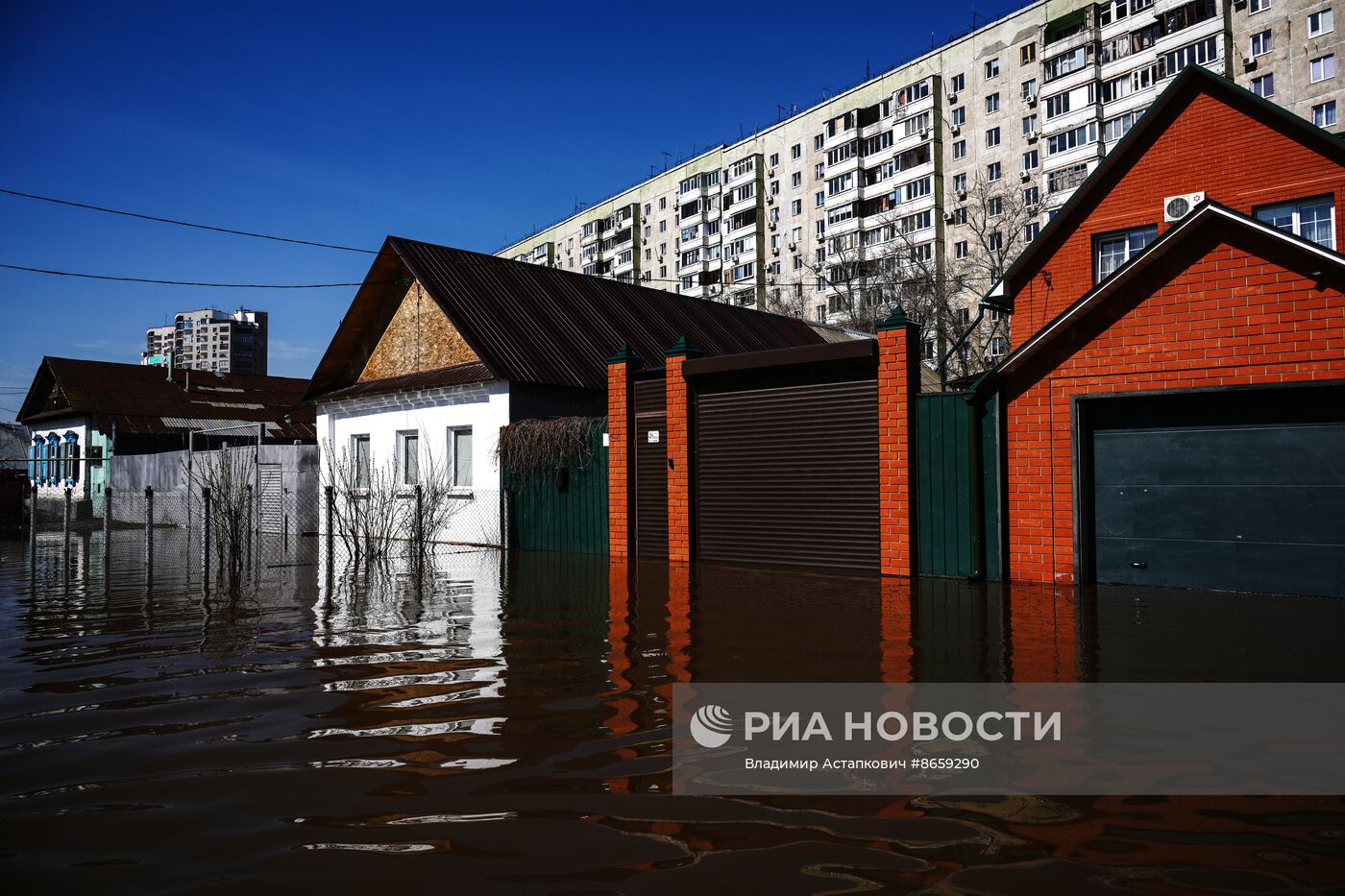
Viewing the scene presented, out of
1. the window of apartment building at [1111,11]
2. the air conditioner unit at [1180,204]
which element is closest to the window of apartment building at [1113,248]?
the air conditioner unit at [1180,204]

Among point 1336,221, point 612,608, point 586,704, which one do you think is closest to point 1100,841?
point 586,704

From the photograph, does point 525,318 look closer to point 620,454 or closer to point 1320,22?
point 620,454

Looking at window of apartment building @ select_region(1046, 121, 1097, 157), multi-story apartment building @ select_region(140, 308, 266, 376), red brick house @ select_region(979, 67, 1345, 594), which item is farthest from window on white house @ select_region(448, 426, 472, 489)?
multi-story apartment building @ select_region(140, 308, 266, 376)

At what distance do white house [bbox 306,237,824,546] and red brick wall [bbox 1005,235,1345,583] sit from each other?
9877 millimetres

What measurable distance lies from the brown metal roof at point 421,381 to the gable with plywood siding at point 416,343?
211 mm

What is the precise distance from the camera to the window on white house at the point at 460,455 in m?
18.8

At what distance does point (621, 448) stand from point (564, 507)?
2014 millimetres

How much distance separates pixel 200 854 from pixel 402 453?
1772 cm

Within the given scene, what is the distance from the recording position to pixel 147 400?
35.4 metres

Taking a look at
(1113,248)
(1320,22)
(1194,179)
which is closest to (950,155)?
(1320,22)

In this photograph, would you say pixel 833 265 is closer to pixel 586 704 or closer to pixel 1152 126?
pixel 1152 126

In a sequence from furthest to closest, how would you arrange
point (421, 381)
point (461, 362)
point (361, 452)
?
point (361, 452)
point (421, 381)
point (461, 362)

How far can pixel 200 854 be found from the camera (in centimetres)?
318

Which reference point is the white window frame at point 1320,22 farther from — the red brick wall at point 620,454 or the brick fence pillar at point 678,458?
the red brick wall at point 620,454
